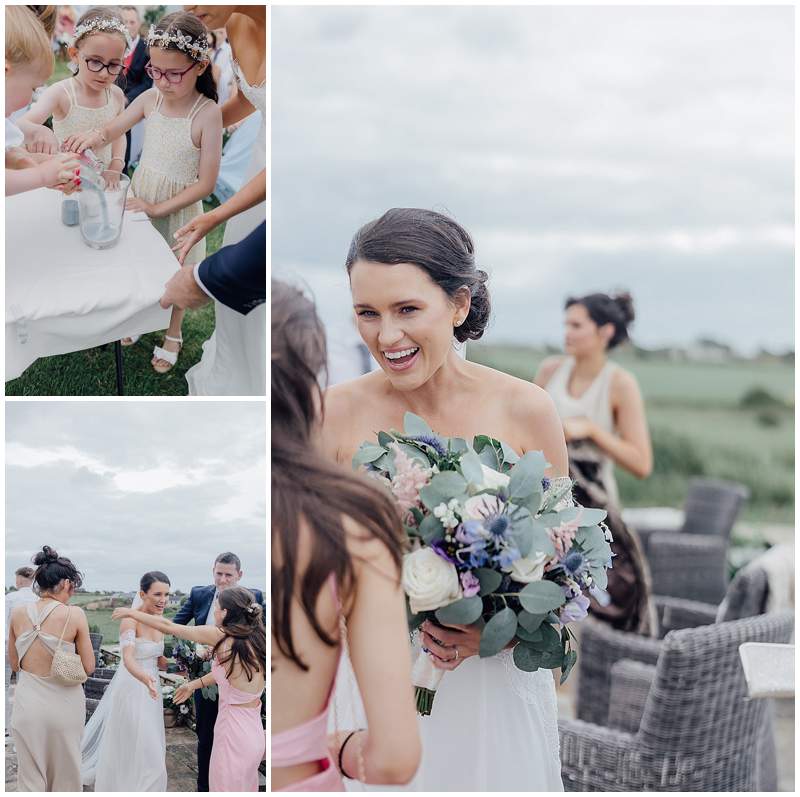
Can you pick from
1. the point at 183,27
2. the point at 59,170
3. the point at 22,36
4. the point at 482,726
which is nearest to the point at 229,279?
the point at 59,170

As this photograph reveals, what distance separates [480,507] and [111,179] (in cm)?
108

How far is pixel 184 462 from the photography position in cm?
217

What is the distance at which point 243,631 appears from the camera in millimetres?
2168

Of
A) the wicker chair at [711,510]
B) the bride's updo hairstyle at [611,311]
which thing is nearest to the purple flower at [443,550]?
the bride's updo hairstyle at [611,311]

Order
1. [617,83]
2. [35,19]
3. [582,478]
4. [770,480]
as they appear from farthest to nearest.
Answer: [770,480] → [617,83] → [582,478] → [35,19]

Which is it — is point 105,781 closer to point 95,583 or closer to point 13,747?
point 13,747

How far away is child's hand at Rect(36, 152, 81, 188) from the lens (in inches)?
82.5

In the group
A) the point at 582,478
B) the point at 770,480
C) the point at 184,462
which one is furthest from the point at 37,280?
the point at 770,480

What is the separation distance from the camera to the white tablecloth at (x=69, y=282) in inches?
82.8

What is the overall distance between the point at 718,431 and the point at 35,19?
8914mm

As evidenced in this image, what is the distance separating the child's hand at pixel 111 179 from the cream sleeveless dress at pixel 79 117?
0.10 m

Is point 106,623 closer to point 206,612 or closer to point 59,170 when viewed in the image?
point 206,612

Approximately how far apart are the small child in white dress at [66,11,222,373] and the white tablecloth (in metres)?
0.05

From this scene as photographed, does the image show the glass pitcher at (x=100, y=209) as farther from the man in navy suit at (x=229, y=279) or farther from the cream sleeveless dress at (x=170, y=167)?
the man in navy suit at (x=229, y=279)
